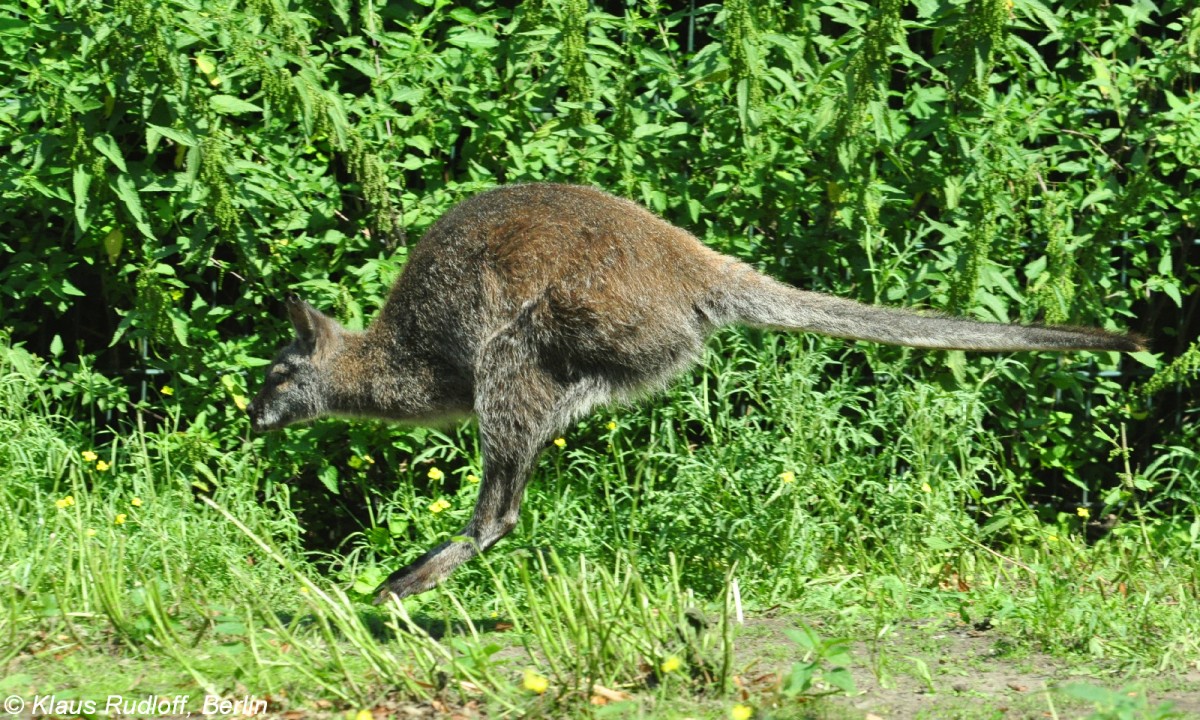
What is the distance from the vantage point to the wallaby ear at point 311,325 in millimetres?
5648

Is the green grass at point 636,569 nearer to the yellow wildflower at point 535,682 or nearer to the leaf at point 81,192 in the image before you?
the yellow wildflower at point 535,682

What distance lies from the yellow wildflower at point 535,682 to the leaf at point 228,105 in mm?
3099

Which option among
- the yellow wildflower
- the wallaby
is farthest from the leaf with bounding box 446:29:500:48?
the yellow wildflower

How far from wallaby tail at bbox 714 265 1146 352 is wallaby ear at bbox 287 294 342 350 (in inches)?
72.6

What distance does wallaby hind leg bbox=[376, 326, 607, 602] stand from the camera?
5.10 meters

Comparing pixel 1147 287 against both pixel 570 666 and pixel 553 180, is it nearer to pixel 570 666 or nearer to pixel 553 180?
pixel 553 180

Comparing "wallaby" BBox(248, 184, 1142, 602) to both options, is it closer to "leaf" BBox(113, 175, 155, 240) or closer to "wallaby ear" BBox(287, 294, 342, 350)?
"wallaby ear" BBox(287, 294, 342, 350)

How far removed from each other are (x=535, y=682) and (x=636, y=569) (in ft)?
3.87

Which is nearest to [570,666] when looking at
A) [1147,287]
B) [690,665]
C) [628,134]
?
[690,665]

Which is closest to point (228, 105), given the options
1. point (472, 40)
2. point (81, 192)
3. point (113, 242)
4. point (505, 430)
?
point (81, 192)

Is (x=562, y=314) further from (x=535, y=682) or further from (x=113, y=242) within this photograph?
(x=113, y=242)

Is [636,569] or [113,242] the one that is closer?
[636,569]

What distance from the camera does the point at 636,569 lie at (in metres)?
4.64

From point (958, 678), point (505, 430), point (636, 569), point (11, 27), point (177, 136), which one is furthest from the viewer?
point (11, 27)
